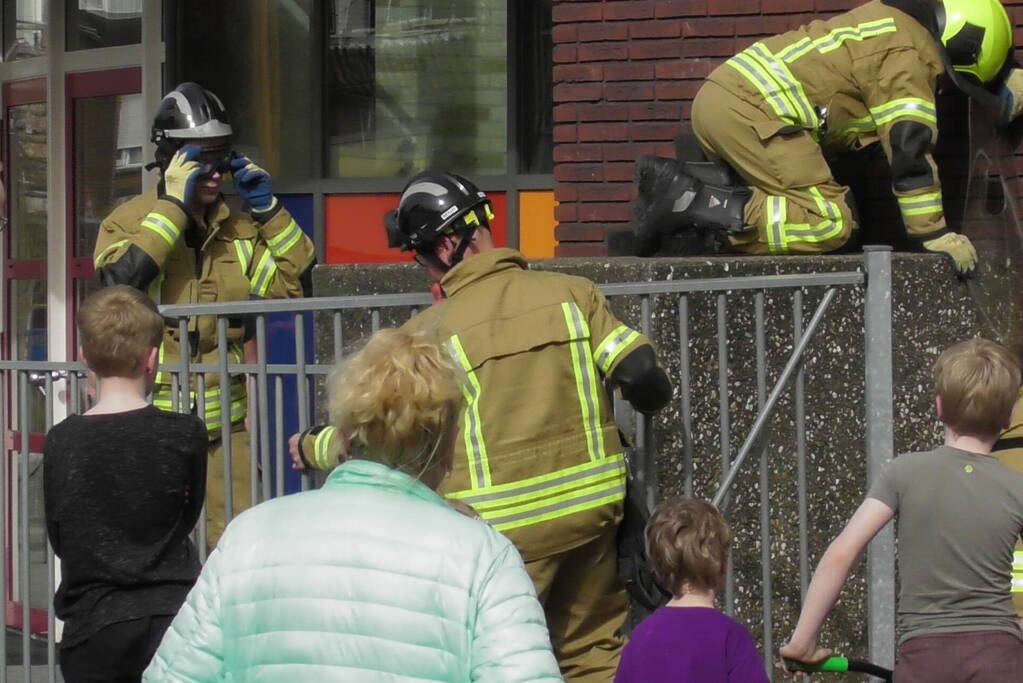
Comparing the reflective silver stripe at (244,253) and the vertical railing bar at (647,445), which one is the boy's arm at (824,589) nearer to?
the vertical railing bar at (647,445)

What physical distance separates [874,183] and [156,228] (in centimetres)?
257

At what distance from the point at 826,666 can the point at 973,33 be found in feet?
8.79

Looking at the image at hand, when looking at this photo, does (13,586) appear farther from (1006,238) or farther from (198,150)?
(1006,238)

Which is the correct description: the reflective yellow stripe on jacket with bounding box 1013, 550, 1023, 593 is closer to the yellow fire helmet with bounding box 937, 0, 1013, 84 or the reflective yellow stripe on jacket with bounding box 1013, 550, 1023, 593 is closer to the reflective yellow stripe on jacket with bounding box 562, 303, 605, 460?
the reflective yellow stripe on jacket with bounding box 562, 303, 605, 460

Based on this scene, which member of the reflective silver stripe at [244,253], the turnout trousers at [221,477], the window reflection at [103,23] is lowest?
the turnout trousers at [221,477]

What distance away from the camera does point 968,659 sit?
337 centimetres

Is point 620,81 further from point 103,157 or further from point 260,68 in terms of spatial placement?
point 103,157

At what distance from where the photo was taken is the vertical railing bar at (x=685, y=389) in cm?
405

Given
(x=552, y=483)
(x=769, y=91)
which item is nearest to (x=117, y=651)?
(x=552, y=483)

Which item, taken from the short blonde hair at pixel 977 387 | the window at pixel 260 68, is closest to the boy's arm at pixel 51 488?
the short blonde hair at pixel 977 387

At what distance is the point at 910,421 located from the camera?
194 inches

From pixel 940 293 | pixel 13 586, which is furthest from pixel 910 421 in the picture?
pixel 13 586

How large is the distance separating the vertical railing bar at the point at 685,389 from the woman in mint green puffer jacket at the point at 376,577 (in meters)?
1.66

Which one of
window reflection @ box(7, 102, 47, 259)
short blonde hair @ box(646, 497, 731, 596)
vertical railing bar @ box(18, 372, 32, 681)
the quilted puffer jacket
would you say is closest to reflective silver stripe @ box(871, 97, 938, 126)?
short blonde hair @ box(646, 497, 731, 596)
